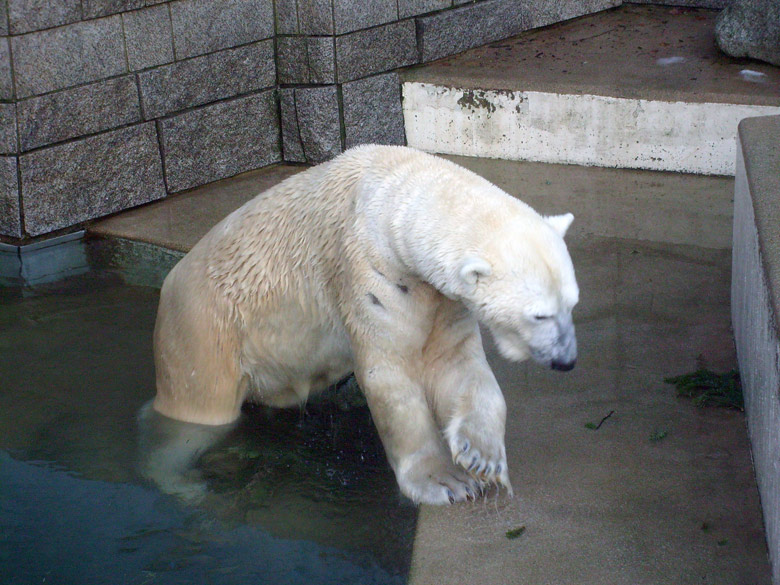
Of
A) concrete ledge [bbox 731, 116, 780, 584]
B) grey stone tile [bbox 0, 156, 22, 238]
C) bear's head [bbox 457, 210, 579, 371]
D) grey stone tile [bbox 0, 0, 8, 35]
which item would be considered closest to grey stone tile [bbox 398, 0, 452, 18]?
grey stone tile [bbox 0, 0, 8, 35]

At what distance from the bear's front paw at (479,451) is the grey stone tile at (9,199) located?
2896 millimetres

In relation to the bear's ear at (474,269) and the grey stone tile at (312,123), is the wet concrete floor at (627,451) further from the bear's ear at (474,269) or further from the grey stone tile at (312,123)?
the grey stone tile at (312,123)

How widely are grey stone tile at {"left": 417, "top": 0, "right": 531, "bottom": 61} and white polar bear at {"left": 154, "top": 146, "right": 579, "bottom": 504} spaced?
2.91 m

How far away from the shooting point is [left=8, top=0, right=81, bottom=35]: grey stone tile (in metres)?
4.39

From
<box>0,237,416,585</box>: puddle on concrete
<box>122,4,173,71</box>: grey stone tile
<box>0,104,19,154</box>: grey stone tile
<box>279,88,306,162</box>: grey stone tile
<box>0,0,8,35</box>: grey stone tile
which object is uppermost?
<box>0,0,8,35</box>: grey stone tile

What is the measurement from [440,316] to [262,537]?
2.92ft

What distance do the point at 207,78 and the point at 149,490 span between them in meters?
2.68

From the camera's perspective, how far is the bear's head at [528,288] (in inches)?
94.0

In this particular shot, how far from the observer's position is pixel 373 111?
5559mm

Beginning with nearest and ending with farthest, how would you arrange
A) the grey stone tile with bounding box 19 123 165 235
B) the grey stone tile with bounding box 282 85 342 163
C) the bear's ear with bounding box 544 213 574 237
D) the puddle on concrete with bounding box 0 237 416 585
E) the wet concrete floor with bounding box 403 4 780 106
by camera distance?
the bear's ear with bounding box 544 213 574 237 < the puddle on concrete with bounding box 0 237 416 585 < the grey stone tile with bounding box 19 123 165 235 < the wet concrete floor with bounding box 403 4 780 106 < the grey stone tile with bounding box 282 85 342 163

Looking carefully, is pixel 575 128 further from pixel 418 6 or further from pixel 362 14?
pixel 362 14

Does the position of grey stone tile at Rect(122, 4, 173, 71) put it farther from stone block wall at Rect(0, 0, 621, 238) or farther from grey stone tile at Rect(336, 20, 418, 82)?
grey stone tile at Rect(336, 20, 418, 82)

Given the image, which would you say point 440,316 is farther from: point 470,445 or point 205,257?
point 205,257

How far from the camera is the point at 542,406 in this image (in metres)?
3.23
